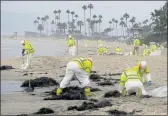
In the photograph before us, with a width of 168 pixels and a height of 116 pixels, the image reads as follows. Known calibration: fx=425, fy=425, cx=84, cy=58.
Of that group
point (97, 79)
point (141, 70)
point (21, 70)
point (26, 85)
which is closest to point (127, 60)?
point (21, 70)

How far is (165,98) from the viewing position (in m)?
12.0

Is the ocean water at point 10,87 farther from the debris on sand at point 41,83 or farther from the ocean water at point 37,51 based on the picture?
the ocean water at point 37,51

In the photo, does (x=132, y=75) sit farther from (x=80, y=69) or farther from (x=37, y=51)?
(x=37, y=51)

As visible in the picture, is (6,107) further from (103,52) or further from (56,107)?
(103,52)

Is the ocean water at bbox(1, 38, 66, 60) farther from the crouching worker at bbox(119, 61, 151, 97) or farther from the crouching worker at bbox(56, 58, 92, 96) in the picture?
the crouching worker at bbox(119, 61, 151, 97)

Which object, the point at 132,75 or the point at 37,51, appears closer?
the point at 132,75

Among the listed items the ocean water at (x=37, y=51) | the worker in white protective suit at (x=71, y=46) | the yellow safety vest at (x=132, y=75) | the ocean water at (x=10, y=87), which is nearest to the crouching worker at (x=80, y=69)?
the yellow safety vest at (x=132, y=75)

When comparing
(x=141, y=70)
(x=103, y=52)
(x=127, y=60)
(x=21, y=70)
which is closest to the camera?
(x=141, y=70)

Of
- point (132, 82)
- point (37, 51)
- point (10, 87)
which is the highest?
point (132, 82)

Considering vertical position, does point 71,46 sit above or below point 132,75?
above

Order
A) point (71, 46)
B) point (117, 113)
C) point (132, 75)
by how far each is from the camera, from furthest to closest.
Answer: point (71, 46) < point (132, 75) < point (117, 113)

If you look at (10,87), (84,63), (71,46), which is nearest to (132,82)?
(84,63)

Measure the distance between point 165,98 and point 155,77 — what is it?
731 cm

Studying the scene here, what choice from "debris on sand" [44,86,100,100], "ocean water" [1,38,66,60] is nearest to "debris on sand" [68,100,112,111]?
"debris on sand" [44,86,100,100]
